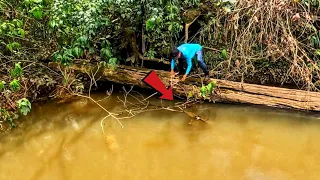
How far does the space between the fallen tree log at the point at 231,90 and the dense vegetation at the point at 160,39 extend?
22 centimetres

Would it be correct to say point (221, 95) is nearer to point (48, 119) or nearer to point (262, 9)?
point (262, 9)

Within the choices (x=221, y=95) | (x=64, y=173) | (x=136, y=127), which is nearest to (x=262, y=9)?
(x=221, y=95)

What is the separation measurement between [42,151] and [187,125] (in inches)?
77.0

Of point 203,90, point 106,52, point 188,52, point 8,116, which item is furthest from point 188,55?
point 8,116

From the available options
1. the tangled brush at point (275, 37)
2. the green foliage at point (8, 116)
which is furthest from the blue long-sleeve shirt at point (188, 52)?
the green foliage at point (8, 116)

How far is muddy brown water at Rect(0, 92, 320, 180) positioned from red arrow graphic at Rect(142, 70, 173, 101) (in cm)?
38

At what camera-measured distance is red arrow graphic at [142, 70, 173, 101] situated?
19.9 ft

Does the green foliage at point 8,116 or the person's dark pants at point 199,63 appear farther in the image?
the person's dark pants at point 199,63

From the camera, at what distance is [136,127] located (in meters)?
5.57

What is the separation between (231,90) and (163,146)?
1451 mm

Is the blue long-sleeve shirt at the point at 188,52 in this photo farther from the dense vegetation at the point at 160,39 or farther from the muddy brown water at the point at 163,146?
the muddy brown water at the point at 163,146

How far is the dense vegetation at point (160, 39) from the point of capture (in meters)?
5.76

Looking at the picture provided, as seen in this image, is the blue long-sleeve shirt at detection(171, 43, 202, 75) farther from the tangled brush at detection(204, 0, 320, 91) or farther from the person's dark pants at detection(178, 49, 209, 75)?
the tangled brush at detection(204, 0, 320, 91)

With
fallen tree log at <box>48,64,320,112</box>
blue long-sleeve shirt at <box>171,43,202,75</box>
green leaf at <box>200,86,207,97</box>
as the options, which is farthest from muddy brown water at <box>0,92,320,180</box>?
blue long-sleeve shirt at <box>171,43,202,75</box>
